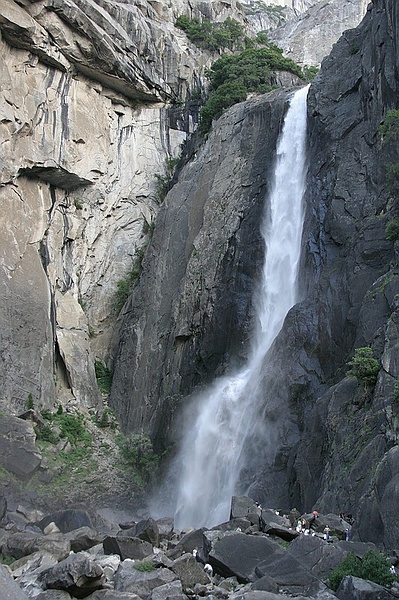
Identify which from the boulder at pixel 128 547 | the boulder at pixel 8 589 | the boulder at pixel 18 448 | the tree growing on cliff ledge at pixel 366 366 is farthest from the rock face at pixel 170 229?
the boulder at pixel 8 589

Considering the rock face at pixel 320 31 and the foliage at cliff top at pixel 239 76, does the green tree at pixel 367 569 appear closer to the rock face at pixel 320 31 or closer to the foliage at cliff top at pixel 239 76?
the foliage at cliff top at pixel 239 76

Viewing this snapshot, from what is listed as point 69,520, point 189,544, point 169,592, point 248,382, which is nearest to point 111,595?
point 169,592

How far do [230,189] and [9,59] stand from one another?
12.5 m

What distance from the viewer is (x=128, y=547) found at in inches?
523

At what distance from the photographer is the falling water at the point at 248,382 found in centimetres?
2216

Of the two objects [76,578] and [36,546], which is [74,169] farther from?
[76,578]

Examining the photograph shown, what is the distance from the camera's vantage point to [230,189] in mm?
31547

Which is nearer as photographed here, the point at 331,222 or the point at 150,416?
the point at 331,222

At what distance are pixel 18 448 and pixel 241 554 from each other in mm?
15233

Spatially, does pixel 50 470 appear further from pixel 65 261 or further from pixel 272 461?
pixel 65 261

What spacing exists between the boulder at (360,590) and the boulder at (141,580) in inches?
115

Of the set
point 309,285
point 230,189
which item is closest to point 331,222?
point 309,285

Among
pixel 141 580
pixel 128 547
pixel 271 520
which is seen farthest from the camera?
pixel 271 520

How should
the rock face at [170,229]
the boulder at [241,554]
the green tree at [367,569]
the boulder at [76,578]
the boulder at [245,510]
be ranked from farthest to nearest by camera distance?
the rock face at [170,229] < the boulder at [245,510] < the boulder at [241,554] < the boulder at [76,578] < the green tree at [367,569]
